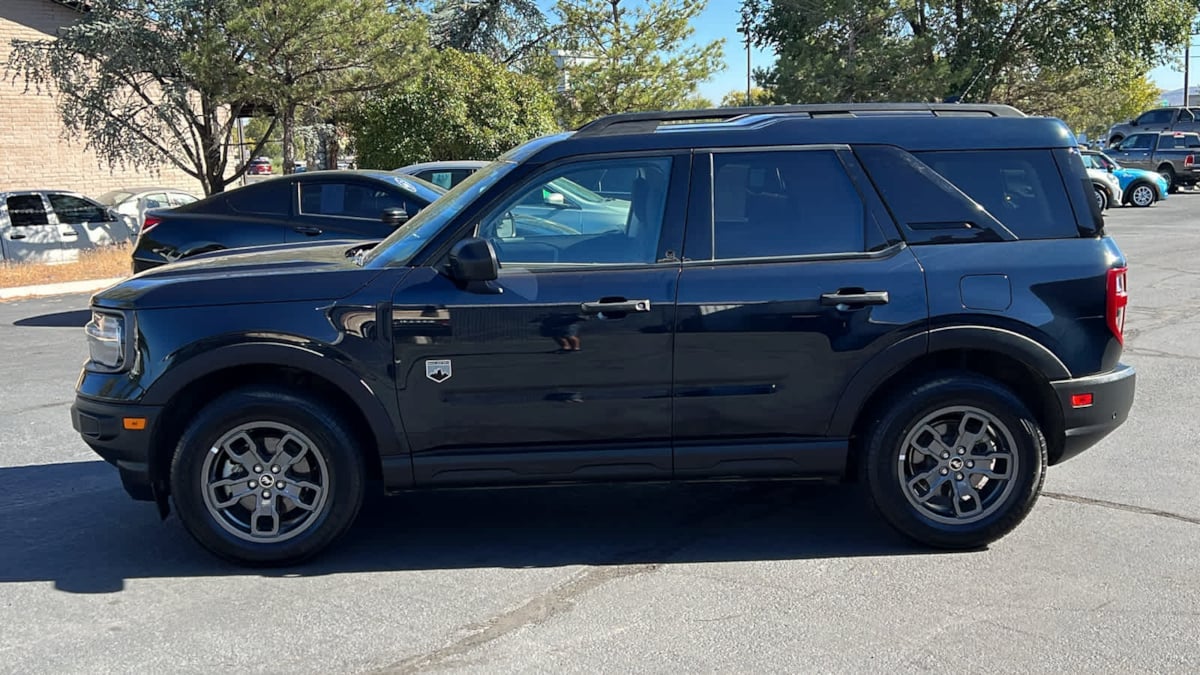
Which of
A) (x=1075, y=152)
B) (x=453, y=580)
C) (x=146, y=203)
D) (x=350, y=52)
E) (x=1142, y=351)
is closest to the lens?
(x=453, y=580)

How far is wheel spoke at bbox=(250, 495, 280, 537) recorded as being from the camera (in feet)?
15.6

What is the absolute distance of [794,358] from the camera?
15.6ft

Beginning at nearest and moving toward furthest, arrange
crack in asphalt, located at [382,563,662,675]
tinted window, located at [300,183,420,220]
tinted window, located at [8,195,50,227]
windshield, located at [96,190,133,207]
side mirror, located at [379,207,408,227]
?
crack in asphalt, located at [382,563,662,675]
side mirror, located at [379,207,408,227]
tinted window, located at [300,183,420,220]
tinted window, located at [8,195,50,227]
windshield, located at [96,190,133,207]

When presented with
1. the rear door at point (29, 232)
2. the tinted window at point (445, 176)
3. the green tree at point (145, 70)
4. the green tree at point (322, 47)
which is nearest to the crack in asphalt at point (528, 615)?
the tinted window at point (445, 176)

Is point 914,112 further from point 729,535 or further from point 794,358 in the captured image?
point 729,535

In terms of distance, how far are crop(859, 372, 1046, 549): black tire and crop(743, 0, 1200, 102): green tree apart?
90.8ft

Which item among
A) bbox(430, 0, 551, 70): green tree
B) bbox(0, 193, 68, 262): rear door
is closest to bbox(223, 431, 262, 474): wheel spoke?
bbox(0, 193, 68, 262): rear door

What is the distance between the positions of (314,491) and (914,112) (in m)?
3.24

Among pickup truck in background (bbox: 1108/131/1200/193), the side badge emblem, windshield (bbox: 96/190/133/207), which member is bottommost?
the side badge emblem

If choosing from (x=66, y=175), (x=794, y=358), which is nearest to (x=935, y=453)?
(x=794, y=358)

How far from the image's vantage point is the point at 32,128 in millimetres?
26844

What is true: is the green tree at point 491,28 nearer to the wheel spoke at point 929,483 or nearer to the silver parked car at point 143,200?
the silver parked car at point 143,200

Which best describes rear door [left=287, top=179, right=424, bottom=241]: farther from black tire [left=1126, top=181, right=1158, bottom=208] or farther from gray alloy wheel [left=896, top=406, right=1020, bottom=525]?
black tire [left=1126, top=181, right=1158, bottom=208]

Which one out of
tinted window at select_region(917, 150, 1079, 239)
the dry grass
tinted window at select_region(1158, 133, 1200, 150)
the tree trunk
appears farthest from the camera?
tinted window at select_region(1158, 133, 1200, 150)
